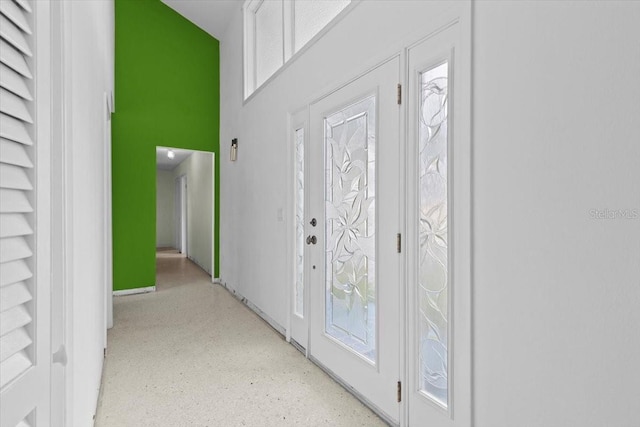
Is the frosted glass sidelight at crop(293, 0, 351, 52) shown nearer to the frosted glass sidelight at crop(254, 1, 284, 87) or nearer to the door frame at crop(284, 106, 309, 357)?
the frosted glass sidelight at crop(254, 1, 284, 87)

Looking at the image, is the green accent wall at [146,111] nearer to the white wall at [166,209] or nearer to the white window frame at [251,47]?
the white window frame at [251,47]

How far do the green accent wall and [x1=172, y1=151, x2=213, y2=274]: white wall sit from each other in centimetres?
87

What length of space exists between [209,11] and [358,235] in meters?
4.24

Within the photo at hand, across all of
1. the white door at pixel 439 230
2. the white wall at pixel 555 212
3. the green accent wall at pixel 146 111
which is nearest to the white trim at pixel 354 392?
the white door at pixel 439 230

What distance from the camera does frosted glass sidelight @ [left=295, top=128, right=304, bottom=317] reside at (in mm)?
3018

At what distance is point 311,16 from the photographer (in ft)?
9.53

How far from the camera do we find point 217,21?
16.6ft

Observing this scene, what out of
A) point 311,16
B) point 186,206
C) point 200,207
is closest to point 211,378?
point 311,16

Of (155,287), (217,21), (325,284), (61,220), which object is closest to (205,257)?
(155,287)

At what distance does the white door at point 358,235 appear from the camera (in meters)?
1.92

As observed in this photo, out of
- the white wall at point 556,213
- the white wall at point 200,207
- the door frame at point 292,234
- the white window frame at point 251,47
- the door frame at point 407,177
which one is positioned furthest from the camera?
the white wall at point 200,207

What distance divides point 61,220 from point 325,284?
189 cm

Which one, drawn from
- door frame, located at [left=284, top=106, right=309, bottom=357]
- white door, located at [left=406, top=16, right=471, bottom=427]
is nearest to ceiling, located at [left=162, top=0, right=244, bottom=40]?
door frame, located at [left=284, top=106, right=309, bottom=357]

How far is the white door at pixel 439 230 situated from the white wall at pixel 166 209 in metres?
9.77
